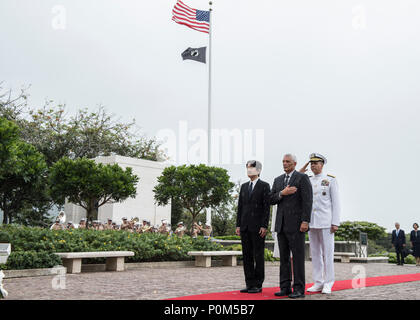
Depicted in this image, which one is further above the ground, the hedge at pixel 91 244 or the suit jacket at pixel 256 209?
the suit jacket at pixel 256 209

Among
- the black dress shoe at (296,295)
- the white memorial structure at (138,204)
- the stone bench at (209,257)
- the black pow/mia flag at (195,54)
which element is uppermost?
the black pow/mia flag at (195,54)

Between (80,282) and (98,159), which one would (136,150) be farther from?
(80,282)

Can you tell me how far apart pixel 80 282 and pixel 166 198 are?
1816 centimetres

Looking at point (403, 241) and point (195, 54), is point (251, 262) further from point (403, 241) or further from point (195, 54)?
point (195, 54)

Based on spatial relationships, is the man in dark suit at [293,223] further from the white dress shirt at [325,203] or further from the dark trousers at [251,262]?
the white dress shirt at [325,203]

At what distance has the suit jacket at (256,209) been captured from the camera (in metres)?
6.65

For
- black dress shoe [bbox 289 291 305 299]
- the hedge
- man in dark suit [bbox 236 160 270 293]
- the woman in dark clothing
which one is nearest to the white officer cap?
man in dark suit [bbox 236 160 270 293]

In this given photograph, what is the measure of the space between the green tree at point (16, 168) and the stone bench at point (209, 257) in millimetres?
6465

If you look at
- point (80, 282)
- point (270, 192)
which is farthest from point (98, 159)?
point (270, 192)

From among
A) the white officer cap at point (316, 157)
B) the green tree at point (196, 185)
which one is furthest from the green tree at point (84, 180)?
the white officer cap at point (316, 157)

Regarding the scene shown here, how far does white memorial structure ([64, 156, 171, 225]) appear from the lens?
3038 centimetres

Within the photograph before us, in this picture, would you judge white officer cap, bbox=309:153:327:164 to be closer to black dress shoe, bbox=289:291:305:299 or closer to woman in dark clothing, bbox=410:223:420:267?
black dress shoe, bbox=289:291:305:299

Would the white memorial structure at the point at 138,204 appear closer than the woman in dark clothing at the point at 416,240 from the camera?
No
